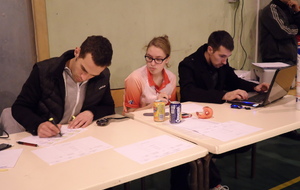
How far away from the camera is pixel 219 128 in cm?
161

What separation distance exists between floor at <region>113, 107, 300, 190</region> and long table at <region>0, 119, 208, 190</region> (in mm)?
1260

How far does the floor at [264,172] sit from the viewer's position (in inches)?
98.0

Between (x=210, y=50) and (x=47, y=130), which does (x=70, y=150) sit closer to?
(x=47, y=130)

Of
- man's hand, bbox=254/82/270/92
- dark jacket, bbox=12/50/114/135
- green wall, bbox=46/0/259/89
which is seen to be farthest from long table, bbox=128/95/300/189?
green wall, bbox=46/0/259/89

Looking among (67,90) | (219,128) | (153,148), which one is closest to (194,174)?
(153,148)

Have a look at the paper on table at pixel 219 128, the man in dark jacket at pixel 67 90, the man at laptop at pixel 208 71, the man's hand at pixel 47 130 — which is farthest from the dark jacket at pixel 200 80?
the man's hand at pixel 47 130

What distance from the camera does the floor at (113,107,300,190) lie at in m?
2.49

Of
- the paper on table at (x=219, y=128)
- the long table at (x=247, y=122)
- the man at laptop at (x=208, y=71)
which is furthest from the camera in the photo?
the man at laptop at (x=208, y=71)

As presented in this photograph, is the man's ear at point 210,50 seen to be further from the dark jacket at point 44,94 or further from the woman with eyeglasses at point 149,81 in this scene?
the dark jacket at point 44,94

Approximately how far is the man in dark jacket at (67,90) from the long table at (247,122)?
291 millimetres

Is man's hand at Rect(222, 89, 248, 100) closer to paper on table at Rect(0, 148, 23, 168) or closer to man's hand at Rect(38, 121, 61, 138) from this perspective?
man's hand at Rect(38, 121, 61, 138)

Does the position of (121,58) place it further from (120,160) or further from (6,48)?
(120,160)

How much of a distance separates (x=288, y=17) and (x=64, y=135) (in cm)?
349

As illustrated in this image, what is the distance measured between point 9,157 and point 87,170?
15.7 inches
